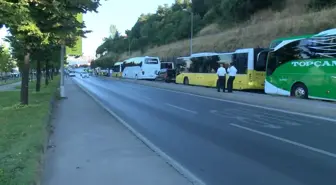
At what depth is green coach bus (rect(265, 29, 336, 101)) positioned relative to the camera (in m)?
18.3

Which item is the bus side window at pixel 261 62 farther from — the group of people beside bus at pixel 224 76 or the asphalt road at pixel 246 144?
the asphalt road at pixel 246 144

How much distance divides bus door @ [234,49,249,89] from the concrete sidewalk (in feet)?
55.0

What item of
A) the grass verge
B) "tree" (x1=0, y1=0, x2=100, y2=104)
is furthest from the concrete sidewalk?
"tree" (x1=0, y1=0, x2=100, y2=104)

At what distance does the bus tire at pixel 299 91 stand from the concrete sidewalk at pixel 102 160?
36.7ft

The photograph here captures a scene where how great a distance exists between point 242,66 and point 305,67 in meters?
8.23

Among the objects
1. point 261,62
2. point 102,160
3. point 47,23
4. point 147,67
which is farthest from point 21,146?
point 147,67

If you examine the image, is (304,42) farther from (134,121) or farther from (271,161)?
(271,161)

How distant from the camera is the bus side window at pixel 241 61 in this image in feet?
90.0

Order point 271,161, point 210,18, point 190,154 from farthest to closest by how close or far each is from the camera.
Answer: point 210,18 → point 190,154 → point 271,161

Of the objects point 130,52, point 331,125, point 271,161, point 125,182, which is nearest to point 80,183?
A: point 125,182

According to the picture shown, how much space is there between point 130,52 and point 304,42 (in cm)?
11760

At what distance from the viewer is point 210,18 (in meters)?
95.8

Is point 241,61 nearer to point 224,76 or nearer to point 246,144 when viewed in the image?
point 224,76

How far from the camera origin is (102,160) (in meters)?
7.54
